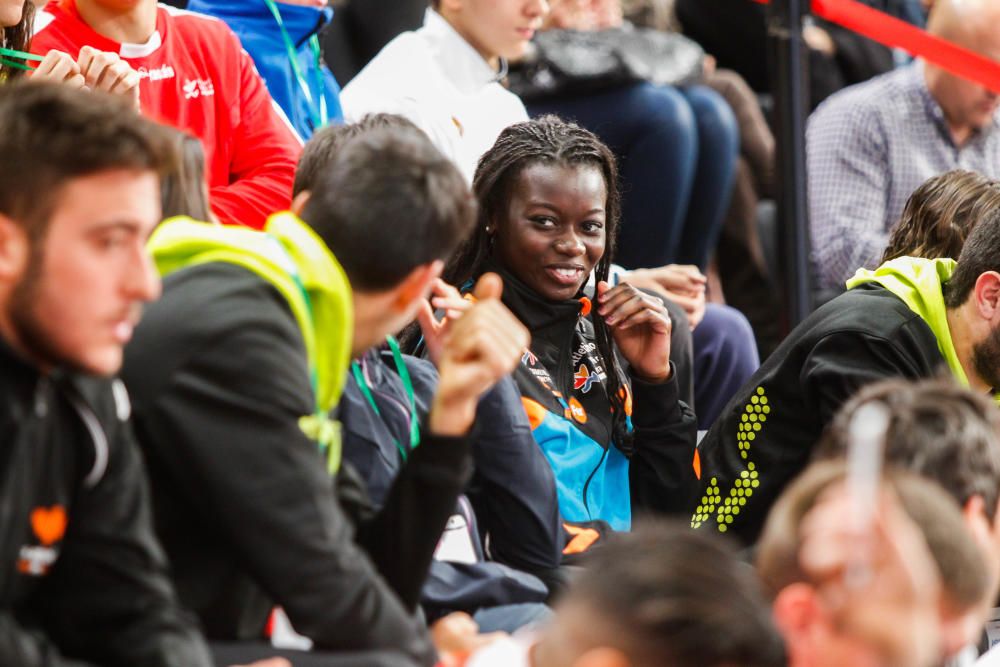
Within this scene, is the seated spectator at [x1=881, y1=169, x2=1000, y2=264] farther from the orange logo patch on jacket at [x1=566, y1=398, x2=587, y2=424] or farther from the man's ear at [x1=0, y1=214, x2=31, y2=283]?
the man's ear at [x1=0, y1=214, x2=31, y2=283]

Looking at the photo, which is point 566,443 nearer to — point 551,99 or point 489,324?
point 489,324

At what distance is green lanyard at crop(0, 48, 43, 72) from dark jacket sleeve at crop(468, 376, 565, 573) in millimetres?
987

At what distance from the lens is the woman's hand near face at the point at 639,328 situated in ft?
9.13

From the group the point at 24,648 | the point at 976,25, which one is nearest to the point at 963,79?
the point at 976,25

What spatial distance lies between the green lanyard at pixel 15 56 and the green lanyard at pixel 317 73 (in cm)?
78

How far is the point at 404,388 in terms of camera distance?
2375mm

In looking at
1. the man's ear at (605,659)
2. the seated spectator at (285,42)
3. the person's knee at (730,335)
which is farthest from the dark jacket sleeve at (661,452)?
the man's ear at (605,659)

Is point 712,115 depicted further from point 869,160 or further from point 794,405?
point 794,405

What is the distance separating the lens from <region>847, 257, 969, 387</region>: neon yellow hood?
107 inches

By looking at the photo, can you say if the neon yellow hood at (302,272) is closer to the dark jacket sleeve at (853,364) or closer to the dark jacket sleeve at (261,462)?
the dark jacket sleeve at (261,462)

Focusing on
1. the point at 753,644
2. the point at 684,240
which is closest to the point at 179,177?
the point at 753,644

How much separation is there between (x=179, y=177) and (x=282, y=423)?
0.63 meters

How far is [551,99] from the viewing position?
4.08m

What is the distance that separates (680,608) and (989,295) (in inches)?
58.7
